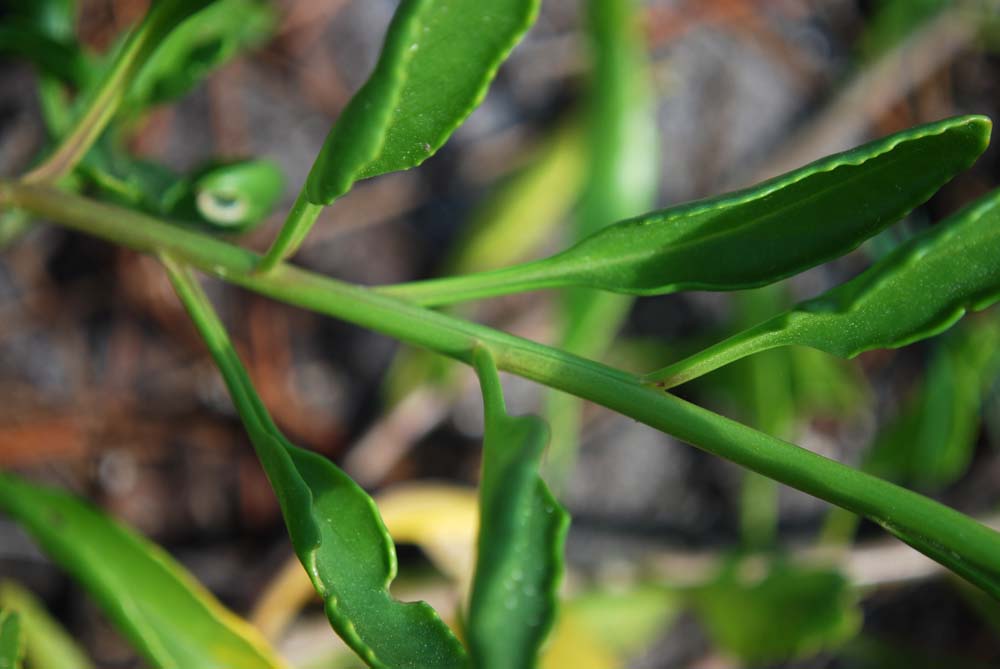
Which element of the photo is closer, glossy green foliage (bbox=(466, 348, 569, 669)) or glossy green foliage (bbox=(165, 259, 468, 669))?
glossy green foliage (bbox=(466, 348, 569, 669))

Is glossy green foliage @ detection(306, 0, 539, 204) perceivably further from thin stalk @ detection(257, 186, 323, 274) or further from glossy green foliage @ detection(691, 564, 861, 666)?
glossy green foliage @ detection(691, 564, 861, 666)

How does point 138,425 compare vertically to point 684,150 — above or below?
below

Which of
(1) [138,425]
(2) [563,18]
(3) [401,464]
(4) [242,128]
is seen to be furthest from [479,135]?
(1) [138,425]

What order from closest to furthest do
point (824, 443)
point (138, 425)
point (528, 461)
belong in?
1. point (528, 461)
2. point (138, 425)
3. point (824, 443)

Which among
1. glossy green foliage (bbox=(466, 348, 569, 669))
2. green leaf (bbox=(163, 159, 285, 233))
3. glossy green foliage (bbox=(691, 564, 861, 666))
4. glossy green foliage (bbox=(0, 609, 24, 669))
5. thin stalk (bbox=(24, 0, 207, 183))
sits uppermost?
thin stalk (bbox=(24, 0, 207, 183))

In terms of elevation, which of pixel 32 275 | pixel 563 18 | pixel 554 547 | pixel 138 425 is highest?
pixel 563 18

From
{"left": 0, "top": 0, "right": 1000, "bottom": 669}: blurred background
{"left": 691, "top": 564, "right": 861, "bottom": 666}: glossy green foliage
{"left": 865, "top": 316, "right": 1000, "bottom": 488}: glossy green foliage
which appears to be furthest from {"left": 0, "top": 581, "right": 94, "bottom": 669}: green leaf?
{"left": 865, "top": 316, "right": 1000, "bottom": 488}: glossy green foliage

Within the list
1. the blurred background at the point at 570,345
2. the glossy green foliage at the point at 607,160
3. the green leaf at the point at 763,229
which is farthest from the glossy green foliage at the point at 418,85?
the glossy green foliage at the point at 607,160

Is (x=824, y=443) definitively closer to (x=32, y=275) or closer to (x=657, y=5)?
(x=657, y=5)
